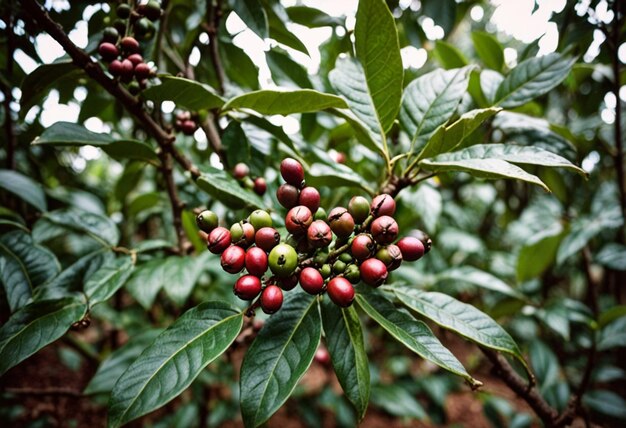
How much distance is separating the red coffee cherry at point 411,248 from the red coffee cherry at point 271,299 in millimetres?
297

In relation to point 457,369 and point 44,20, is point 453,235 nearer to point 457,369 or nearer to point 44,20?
point 457,369

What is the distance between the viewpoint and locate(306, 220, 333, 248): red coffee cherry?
2.74 feet

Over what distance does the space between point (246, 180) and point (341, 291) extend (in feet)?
1.98

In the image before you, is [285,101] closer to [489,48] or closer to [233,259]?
[233,259]

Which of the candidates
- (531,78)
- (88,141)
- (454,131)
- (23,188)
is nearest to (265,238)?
(454,131)

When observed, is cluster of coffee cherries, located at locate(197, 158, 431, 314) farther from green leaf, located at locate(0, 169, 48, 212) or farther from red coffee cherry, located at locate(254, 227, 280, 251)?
green leaf, located at locate(0, 169, 48, 212)

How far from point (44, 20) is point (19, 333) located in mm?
758

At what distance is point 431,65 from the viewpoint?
105 inches

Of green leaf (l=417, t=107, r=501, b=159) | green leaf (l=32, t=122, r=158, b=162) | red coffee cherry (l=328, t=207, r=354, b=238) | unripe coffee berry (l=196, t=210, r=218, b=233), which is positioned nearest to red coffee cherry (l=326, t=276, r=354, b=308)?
red coffee cherry (l=328, t=207, r=354, b=238)

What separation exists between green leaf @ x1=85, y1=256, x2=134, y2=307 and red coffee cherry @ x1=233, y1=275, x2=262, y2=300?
0.45m

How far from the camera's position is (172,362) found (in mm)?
796

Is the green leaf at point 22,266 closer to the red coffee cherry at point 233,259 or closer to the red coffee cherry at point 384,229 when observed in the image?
the red coffee cherry at point 233,259

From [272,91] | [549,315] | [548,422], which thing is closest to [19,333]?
[272,91]

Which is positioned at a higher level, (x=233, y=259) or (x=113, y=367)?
(x=233, y=259)
